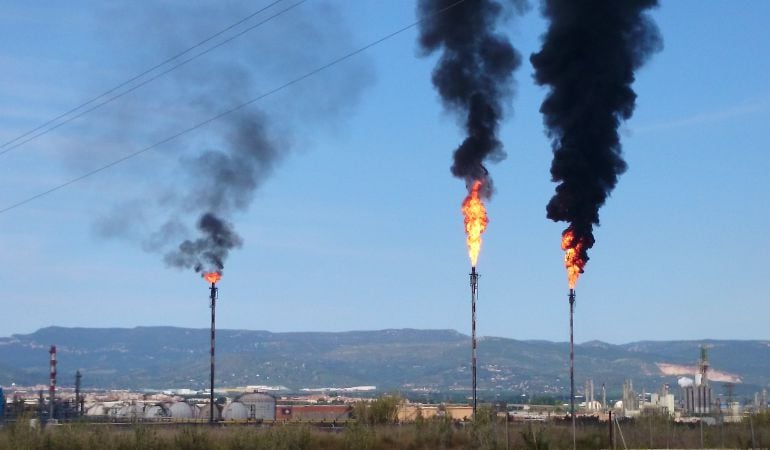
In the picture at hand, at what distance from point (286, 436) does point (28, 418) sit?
18557 millimetres

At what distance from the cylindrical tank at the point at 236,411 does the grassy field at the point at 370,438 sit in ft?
238

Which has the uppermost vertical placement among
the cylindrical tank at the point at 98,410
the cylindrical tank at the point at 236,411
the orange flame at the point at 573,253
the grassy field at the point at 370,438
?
the orange flame at the point at 573,253

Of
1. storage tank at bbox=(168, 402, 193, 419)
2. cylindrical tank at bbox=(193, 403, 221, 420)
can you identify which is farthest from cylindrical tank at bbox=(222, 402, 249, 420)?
storage tank at bbox=(168, 402, 193, 419)

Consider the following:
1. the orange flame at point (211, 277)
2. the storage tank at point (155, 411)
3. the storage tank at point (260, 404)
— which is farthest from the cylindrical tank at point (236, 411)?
the orange flame at point (211, 277)

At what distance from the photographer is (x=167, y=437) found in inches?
2933

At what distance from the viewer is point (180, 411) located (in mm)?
158000

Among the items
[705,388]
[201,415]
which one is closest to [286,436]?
[201,415]

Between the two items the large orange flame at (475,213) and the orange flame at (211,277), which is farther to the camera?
the orange flame at (211,277)

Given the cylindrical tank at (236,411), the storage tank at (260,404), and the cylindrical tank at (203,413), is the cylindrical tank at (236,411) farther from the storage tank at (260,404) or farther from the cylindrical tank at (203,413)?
the storage tank at (260,404)

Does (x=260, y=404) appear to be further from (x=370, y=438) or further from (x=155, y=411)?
(x=370, y=438)

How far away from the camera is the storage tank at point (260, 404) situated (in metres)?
160

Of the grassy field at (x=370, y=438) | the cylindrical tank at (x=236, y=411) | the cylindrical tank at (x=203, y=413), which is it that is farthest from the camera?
the cylindrical tank at (x=203, y=413)

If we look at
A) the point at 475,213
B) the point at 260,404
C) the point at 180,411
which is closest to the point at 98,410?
the point at 180,411

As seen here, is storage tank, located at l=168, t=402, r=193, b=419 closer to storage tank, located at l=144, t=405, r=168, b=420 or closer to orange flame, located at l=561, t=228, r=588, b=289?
storage tank, located at l=144, t=405, r=168, b=420
